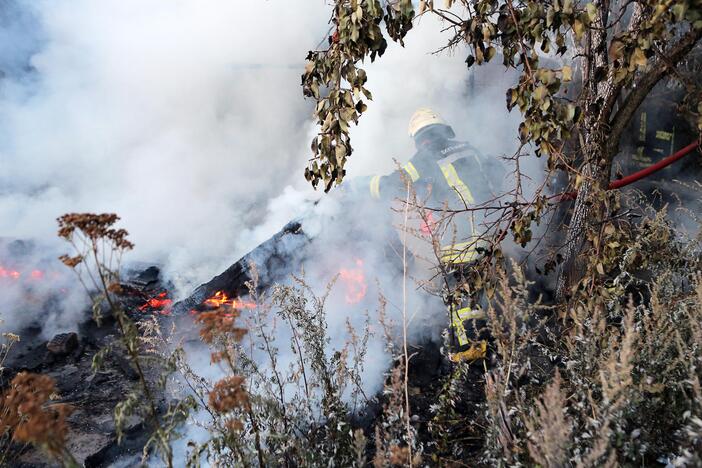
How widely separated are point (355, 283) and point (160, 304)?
2.82m

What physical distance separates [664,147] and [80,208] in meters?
10.1

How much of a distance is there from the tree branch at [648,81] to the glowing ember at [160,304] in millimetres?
5476

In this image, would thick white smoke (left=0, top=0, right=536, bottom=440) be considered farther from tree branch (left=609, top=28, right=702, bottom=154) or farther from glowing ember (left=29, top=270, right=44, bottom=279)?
tree branch (left=609, top=28, right=702, bottom=154)

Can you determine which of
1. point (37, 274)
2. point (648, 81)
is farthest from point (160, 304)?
point (648, 81)

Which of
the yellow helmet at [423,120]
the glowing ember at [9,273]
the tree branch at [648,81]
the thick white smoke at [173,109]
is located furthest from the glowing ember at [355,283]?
the glowing ember at [9,273]

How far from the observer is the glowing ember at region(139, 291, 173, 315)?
6320mm

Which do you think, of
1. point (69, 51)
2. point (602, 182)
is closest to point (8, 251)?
point (69, 51)

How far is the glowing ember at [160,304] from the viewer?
249 inches

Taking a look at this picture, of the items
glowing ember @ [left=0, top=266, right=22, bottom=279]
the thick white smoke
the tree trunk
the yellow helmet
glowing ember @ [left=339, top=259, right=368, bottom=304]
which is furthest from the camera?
the thick white smoke

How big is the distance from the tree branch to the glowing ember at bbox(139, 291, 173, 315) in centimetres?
548

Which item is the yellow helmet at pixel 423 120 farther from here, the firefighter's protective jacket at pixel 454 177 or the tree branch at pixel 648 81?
the tree branch at pixel 648 81

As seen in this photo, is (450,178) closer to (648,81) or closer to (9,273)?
(648,81)

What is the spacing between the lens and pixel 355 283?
602 cm

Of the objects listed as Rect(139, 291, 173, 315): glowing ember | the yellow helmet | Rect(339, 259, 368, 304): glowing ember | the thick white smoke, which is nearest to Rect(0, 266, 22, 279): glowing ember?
Rect(139, 291, 173, 315): glowing ember
